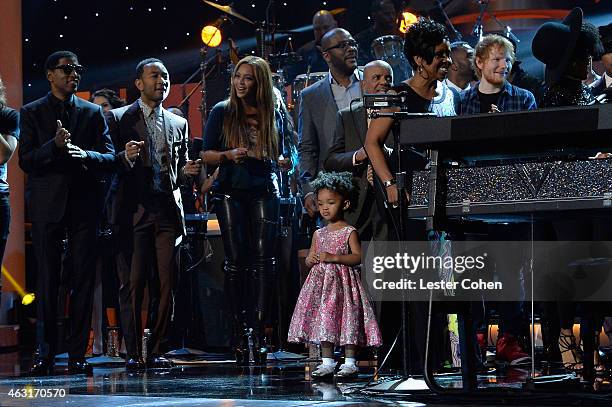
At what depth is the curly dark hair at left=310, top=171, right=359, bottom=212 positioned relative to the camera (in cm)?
604

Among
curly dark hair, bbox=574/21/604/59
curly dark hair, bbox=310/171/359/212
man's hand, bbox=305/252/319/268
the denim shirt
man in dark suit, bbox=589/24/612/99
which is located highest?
man in dark suit, bbox=589/24/612/99

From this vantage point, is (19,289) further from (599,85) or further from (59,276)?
(599,85)

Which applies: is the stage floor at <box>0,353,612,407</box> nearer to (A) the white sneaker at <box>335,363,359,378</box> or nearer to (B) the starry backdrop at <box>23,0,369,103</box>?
(A) the white sneaker at <box>335,363,359,378</box>

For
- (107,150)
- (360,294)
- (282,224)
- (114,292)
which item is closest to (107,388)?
(360,294)

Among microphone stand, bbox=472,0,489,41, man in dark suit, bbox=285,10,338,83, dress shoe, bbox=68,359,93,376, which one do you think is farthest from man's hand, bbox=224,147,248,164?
microphone stand, bbox=472,0,489,41

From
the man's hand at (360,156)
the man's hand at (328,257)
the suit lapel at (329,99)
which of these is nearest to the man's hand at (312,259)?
the man's hand at (328,257)

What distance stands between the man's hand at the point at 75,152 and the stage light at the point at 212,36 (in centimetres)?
358

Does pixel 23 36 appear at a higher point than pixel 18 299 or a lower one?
higher

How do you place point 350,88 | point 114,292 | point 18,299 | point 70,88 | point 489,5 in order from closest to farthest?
point 70,88 < point 350,88 < point 114,292 < point 489,5 < point 18,299

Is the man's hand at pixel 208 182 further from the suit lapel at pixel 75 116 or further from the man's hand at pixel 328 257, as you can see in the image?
the man's hand at pixel 328 257

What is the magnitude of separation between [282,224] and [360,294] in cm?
170

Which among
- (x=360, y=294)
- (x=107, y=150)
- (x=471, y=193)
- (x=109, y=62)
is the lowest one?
(x=360, y=294)

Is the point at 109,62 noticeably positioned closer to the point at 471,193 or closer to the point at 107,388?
the point at 107,388

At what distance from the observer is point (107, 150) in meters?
6.81
